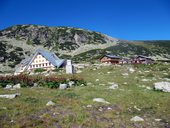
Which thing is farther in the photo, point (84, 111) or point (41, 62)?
point (41, 62)

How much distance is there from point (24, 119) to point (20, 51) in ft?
480

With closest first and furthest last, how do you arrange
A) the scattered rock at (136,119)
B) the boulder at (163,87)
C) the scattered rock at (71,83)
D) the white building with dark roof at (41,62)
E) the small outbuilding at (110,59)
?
the scattered rock at (136,119) → the boulder at (163,87) → the scattered rock at (71,83) → the white building with dark roof at (41,62) → the small outbuilding at (110,59)

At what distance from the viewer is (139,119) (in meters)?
13.6

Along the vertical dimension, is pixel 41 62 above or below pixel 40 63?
above

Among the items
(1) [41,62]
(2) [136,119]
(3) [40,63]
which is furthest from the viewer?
(1) [41,62]

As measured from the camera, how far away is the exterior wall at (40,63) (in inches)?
2740

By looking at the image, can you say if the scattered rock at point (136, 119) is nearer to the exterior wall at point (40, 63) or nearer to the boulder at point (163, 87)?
the boulder at point (163, 87)

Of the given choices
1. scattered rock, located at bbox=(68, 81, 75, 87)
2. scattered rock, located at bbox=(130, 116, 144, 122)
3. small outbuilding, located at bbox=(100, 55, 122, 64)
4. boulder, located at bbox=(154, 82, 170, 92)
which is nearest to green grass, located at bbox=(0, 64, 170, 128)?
scattered rock, located at bbox=(130, 116, 144, 122)

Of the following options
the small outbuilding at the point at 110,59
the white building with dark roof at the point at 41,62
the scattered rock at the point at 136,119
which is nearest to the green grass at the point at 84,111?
the scattered rock at the point at 136,119

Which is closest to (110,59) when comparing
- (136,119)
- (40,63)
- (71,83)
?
(40,63)

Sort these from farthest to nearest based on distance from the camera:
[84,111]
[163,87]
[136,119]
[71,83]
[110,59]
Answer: [110,59]
[71,83]
[163,87]
[84,111]
[136,119]

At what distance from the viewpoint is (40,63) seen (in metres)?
71.4

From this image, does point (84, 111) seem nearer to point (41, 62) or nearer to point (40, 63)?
point (40, 63)

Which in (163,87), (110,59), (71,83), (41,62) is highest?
(110,59)
